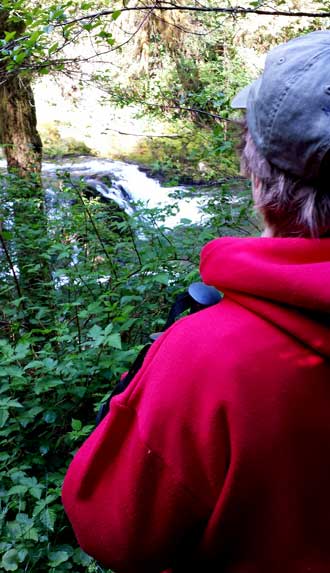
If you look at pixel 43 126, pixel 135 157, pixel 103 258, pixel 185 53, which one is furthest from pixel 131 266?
pixel 43 126

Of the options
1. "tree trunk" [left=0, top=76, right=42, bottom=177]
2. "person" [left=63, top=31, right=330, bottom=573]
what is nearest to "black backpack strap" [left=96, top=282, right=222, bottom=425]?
"person" [left=63, top=31, right=330, bottom=573]

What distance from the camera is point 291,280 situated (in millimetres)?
844

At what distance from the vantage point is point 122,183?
12.2 m

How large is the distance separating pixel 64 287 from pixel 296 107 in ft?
12.2

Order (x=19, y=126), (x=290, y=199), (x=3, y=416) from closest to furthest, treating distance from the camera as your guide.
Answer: (x=290, y=199) < (x=3, y=416) < (x=19, y=126)

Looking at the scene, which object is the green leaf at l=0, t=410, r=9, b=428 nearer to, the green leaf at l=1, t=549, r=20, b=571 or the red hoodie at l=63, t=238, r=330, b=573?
the green leaf at l=1, t=549, r=20, b=571

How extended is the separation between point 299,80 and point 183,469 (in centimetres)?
69

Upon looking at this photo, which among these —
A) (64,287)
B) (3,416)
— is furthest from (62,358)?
(64,287)

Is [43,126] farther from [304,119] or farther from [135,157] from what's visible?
[304,119]

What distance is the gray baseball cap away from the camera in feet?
2.95

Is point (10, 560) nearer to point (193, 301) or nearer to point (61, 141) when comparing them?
point (193, 301)

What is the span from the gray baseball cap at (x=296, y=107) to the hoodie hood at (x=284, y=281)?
0.44 feet

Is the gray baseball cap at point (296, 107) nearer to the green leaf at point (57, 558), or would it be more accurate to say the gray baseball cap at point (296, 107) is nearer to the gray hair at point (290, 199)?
the gray hair at point (290, 199)

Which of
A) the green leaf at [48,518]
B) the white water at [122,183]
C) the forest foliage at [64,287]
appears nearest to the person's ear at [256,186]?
the forest foliage at [64,287]
